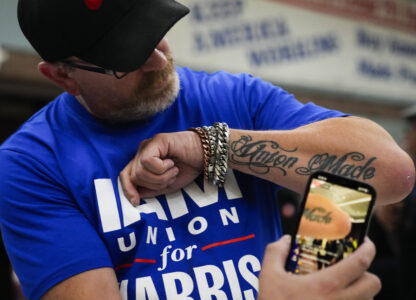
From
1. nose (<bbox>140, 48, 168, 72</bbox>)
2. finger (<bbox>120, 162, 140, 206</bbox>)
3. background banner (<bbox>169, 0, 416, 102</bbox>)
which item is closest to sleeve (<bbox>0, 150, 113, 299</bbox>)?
finger (<bbox>120, 162, 140, 206</bbox>)

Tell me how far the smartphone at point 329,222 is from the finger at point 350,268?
1.0 inches

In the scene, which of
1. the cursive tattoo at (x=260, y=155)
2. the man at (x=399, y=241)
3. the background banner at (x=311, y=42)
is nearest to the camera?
the cursive tattoo at (x=260, y=155)

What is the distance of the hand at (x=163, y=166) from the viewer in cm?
105

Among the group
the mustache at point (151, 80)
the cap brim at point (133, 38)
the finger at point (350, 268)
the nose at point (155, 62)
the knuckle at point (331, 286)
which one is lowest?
the knuckle at point (331, 286)

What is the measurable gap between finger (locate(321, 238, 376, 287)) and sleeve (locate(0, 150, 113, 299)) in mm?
570

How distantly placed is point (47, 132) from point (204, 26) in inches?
122

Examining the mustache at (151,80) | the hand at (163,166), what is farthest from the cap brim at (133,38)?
the hand at (163,166)

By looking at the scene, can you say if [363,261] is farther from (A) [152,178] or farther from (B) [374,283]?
(A) [152,178]

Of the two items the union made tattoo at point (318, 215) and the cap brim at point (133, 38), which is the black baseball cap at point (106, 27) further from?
the union made tattoo at point (318, 215)

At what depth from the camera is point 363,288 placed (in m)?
0.66

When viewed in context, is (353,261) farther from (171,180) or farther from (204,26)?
(204,26)

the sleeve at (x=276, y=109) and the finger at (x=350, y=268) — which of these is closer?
the finger at (x=350, y=268)

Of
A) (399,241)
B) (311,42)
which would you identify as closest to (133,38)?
(399,241)

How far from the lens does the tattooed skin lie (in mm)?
997
